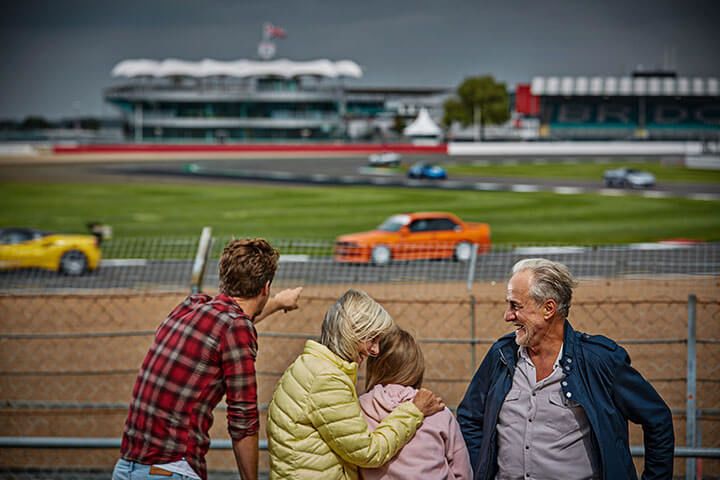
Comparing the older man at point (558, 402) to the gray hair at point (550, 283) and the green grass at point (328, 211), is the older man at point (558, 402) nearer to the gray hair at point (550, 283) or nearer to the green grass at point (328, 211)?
the gray hair at point (550, 283)

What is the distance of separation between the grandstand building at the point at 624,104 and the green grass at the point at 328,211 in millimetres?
75711

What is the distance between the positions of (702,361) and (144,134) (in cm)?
10298

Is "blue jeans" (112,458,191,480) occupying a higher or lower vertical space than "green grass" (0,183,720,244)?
higher

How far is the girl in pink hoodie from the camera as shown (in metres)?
3.15

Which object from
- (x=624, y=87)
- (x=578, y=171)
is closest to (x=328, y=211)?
(x=578, y=171)

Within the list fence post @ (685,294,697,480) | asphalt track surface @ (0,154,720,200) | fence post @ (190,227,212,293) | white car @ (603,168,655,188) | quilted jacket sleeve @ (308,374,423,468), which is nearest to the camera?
quilted jacket sleeve @ (308,374,423,468)

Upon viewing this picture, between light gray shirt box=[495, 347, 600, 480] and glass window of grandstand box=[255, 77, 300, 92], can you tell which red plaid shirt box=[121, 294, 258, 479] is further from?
glass window of grandstand box=[255, 77, 300, 92]

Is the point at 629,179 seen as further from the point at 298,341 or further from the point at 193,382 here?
the point at 193,382

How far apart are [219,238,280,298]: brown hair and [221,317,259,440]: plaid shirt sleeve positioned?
13cm

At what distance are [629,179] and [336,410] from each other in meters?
41.9

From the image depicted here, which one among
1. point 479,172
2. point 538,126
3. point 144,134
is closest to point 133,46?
point 144,134

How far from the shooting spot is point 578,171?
54.8 meters

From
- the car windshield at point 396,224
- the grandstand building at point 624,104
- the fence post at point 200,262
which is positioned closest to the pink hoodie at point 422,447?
the fence post at point 200,262

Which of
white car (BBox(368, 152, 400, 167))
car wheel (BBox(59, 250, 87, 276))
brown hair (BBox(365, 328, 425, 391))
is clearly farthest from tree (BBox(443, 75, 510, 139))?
brown hair (BBox(365, 328, 425, 391))
